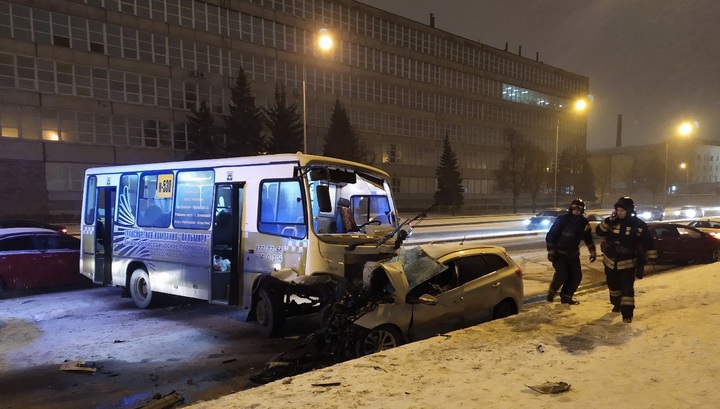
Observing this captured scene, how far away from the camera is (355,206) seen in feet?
30.6

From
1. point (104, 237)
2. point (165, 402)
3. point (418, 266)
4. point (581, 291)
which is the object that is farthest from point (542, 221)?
point (165, 402)

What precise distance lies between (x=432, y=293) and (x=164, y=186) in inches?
248

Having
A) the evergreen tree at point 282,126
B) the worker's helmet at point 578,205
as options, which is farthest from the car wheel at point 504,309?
the evergreen tree at point 282,126

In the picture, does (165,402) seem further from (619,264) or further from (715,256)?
(715,256)

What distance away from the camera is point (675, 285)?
29.7 ft

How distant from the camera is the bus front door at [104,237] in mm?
10516

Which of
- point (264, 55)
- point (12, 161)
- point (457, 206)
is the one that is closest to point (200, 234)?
point (12, 161)

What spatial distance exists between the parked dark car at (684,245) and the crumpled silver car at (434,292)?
421 inches

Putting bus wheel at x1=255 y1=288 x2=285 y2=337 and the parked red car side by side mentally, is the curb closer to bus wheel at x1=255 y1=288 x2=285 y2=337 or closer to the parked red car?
bus wheel at x1=255 y1=288 x2=285 y2=337

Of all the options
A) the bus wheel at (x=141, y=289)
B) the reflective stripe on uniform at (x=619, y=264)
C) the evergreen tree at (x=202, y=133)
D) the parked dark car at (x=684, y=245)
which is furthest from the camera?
the evergreen tree at (x=202, y=133)

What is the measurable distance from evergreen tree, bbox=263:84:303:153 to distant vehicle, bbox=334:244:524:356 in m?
37.3

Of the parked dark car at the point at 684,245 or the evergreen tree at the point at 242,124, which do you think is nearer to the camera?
the parked dark car at the point at 684,245

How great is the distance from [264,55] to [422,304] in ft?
147

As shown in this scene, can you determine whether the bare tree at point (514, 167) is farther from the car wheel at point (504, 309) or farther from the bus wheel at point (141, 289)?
the bus wheel at point (141, 289)
